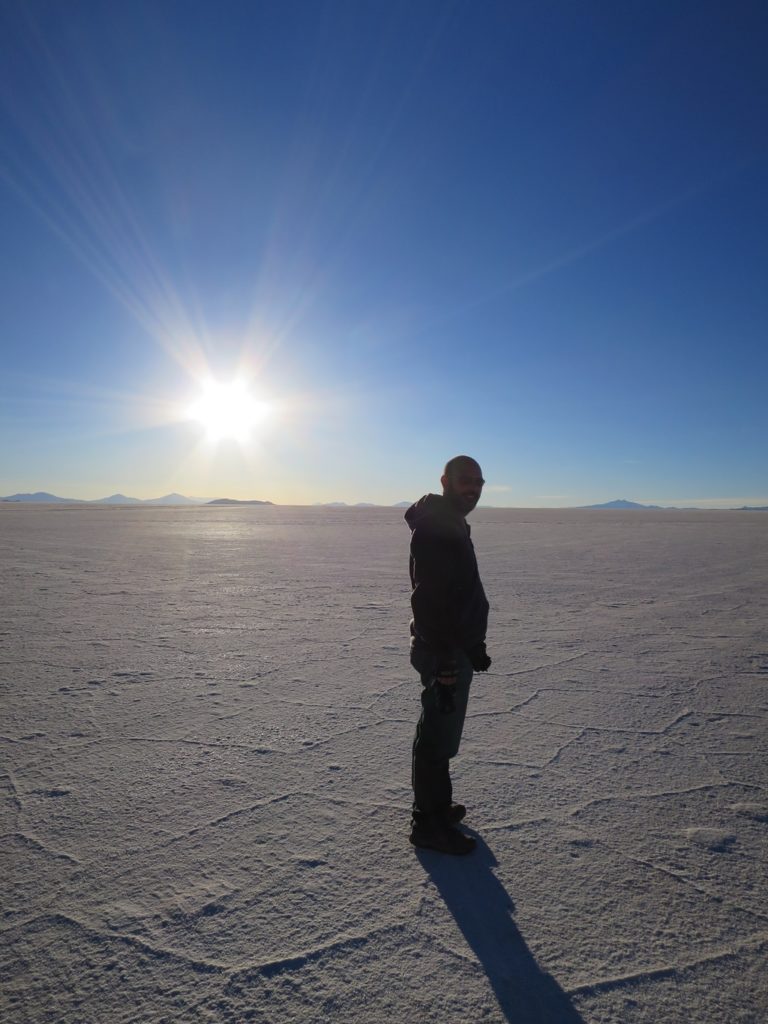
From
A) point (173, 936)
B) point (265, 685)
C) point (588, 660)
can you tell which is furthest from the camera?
point (588, 660)

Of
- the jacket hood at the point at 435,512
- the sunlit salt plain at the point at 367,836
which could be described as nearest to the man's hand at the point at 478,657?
the jacket hood at the point at 435,512

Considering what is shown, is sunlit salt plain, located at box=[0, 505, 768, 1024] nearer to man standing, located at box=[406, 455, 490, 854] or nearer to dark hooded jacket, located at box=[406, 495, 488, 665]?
man standing, located at box=[406, 455, 490, 854]

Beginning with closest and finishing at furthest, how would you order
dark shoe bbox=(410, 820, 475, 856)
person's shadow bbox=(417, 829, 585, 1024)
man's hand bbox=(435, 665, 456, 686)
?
person's shadow bbox=(417, 829, 585, 1024), man's hand bbox=(435, 665, 456, 686), dark shoe bbox=(410, 820, 475, 856)

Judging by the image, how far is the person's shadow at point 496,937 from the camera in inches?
61.3

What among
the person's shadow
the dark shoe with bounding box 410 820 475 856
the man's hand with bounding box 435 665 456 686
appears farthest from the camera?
the dark shoe with bounding box 410 820 475 856

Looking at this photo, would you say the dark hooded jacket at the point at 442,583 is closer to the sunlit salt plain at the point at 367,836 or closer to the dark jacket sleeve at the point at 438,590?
the dark jacket sleeve at the point at 438,590

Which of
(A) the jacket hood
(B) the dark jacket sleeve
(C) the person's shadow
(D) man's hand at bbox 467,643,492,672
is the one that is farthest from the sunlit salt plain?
(A) the jacket hood

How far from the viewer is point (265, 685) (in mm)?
4113

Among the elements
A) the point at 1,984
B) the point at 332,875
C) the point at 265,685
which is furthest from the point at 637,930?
the point at 265,685

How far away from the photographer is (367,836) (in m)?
2.33

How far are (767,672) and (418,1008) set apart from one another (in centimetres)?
426

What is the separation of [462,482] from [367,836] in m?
1.65

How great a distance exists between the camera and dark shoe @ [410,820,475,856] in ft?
7.32

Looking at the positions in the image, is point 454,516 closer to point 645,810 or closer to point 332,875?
point 332,875
